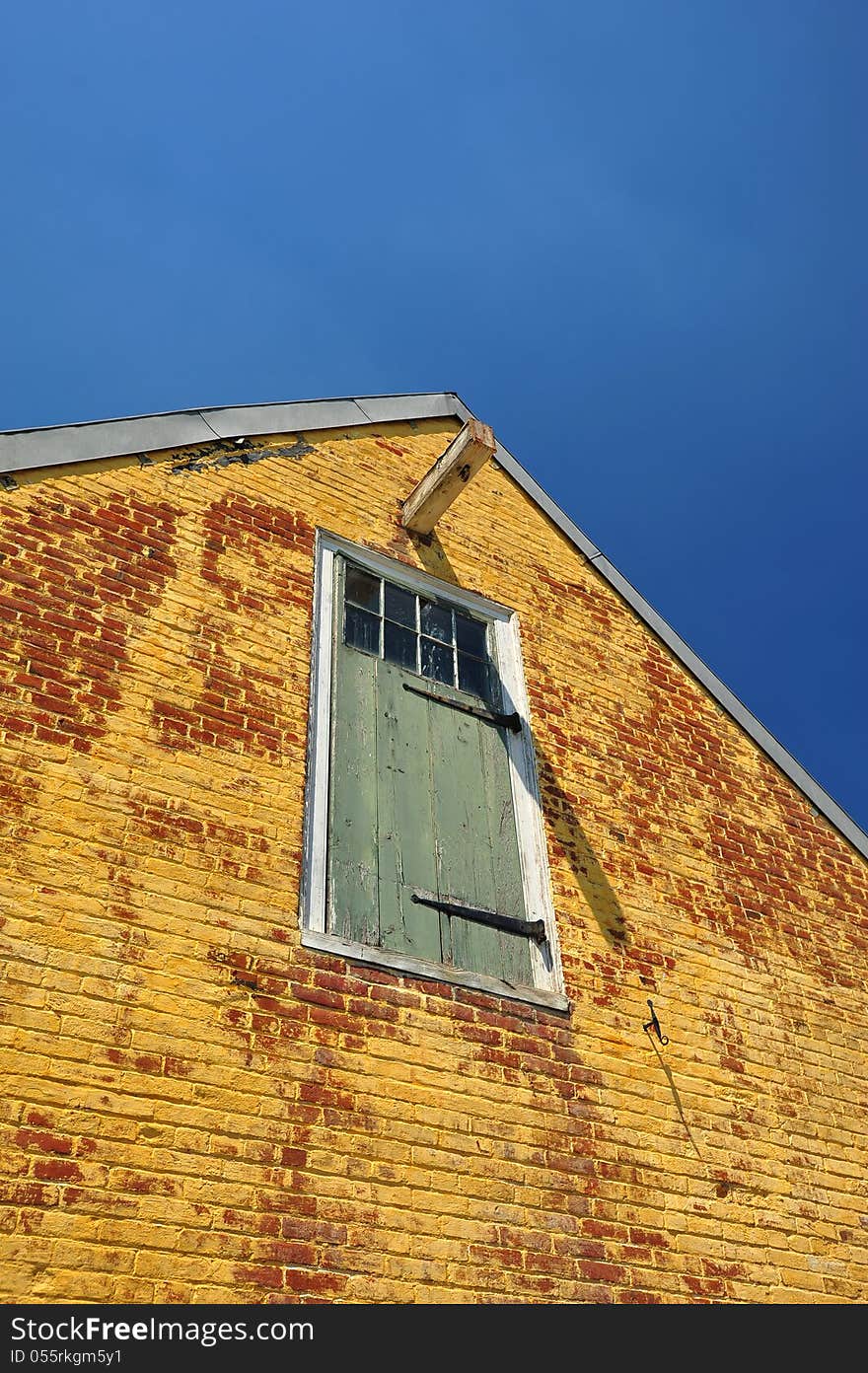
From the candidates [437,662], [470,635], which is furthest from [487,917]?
[470,635]

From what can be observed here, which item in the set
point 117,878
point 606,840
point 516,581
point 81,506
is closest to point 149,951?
point 117,878

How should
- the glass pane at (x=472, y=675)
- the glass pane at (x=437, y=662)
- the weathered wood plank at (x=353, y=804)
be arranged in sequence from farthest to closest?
the glass pane at (x=472, y=675) < the glass pane at (x=437, y=662) < the weathered wood plank at (x=353, y=804)

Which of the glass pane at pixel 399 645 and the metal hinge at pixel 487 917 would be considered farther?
the glass pane at pixel 399 645

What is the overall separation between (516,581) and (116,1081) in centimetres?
439

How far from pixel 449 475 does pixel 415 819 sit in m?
2.33

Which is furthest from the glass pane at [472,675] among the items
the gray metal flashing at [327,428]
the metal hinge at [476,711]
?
the gray metal flashing at [327,428]

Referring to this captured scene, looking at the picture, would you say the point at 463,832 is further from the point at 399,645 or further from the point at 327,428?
the point at 327,428

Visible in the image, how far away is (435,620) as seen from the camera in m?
6.60

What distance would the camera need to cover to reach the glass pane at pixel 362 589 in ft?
20.8

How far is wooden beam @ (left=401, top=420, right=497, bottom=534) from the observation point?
6562 mm

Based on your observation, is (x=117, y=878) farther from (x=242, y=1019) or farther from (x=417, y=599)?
(x=417, y=599)

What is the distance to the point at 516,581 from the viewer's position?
726 cm

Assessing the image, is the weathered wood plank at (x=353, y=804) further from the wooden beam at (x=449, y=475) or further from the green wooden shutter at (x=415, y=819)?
the wooden beam at (x=449, y=475)

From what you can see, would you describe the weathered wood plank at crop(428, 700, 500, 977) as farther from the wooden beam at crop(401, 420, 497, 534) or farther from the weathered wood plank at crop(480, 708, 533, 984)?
the wooden beam at crop(401, 420, 497, 534)
